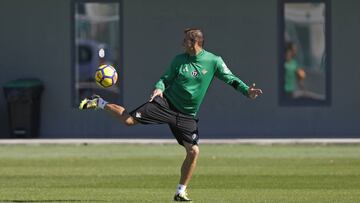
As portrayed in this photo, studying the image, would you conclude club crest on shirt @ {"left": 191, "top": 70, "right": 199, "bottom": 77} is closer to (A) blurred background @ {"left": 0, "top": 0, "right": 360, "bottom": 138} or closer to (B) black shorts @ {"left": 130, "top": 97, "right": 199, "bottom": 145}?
(B) black shorts @ {"left": 130, "top": 97, "right": 199, "bottom": 145}

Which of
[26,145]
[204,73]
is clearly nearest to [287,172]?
[204,73]

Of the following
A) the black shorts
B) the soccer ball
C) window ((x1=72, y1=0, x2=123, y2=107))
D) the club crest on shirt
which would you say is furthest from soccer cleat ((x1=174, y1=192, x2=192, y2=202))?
window ((x1=72, y1=0, x2=123, y2=107))

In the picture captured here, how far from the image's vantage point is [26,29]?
84.3 ft

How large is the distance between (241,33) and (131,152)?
4.94 m

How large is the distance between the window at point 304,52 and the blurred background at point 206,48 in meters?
0.03

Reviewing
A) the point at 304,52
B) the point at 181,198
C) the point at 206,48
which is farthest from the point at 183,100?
the point at 304,52

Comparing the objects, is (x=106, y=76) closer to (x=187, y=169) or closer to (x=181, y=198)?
(x=187, y=169)

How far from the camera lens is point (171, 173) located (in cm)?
1784

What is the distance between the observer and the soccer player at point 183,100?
1362 cm

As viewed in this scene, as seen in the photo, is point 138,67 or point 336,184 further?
point 138,67

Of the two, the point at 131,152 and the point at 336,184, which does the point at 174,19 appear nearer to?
the point at 131,152

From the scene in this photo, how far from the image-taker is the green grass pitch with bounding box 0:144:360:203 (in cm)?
1448

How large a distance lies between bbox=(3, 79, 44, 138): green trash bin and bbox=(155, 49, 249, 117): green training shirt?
11571 millimetres

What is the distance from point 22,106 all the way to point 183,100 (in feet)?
38.7
